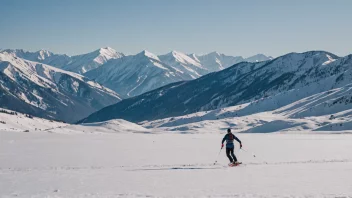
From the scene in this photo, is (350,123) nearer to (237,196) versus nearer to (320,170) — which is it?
(320,170)

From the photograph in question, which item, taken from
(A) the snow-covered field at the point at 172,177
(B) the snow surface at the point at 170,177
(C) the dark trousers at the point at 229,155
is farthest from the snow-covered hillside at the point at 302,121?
(A) the snow-covered field at the point at 172,177

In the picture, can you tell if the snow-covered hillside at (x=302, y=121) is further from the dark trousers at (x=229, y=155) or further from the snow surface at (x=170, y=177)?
the snow surface at (x=170, y=177)

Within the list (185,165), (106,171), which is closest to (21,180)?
(106,171)

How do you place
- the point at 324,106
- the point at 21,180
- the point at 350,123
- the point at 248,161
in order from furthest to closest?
1. the point at 324,106
2. the point at 350,123
3. the point at 248,161
4. the point at 21,180

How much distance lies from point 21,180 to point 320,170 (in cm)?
1776

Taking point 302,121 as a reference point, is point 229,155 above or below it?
below

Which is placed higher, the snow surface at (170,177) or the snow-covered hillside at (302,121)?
the snow-covered hillside at (302,121)

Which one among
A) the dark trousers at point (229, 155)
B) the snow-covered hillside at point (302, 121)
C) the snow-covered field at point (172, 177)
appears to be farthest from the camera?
the snow-covered hillside at point (302, 121)

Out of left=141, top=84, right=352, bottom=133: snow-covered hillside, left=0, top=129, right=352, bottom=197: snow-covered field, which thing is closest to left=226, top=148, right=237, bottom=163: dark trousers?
left=0, top=129, right=352, bottom=197: snow-covered field

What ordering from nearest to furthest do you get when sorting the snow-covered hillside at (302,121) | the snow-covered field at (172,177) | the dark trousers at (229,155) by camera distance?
the snow-covered field at (172,177)
the dark trousers at (229,155)
the snow-covered hillside at (302,121)

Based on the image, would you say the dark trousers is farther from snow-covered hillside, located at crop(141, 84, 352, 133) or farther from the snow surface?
snow-covered hillside, located at crop(141, 84, 352, 133)

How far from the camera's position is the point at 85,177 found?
22.2 m

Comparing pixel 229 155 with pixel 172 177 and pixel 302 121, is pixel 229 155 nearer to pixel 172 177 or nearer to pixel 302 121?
pixel 172 177

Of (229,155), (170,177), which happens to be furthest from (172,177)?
(229,155)
